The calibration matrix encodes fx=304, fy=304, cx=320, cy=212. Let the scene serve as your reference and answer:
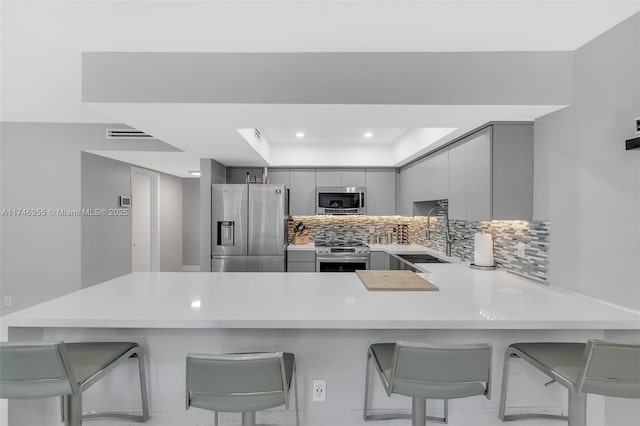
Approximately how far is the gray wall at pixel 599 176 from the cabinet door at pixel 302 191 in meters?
3.02

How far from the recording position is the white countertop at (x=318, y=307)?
1457 mm

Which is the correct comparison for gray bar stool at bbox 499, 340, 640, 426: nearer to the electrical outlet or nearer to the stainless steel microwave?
the electrical outlet

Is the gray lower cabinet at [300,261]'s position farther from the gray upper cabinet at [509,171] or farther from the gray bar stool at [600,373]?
the gray bar stool at [600,373]

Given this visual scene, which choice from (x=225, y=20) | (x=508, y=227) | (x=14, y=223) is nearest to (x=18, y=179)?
(x=14, y=223)

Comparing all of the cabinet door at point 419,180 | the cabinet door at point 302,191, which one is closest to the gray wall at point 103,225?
the cabinet door at point 302,191

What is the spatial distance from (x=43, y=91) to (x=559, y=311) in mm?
4041

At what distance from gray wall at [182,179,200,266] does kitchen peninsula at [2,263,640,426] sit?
481cm

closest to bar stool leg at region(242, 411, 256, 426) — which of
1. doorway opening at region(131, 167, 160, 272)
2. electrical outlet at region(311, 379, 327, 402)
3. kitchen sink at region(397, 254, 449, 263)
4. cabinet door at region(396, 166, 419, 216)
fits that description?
electrical outlet at region(311, 379, 327, 402)

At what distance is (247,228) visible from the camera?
3887 millimetres

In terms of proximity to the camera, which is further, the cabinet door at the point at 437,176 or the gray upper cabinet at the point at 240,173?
the gray upper cabinet at the point at 240,173

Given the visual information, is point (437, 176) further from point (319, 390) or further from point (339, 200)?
point (319, 390)

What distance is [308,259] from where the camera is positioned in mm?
4172

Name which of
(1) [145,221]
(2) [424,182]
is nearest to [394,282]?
Result: (2) [424,182]

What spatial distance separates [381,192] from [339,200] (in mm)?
683
